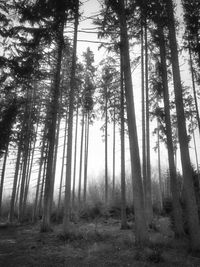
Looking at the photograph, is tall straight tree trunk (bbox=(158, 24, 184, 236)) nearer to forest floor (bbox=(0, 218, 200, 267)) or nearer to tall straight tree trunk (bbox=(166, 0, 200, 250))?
forest floor (bbox=(0, 218, 200, 267))

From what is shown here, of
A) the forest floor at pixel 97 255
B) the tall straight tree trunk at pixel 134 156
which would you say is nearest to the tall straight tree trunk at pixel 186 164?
the forest floor at pixel 97 255

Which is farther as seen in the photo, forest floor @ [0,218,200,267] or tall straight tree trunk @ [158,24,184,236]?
tall straight tree trunk @ [158,24,184,236]

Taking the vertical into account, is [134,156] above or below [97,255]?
above

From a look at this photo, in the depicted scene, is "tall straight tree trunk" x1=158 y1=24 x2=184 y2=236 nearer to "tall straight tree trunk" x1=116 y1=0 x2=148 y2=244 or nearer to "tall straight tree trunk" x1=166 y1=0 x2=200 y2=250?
"tall straight tree trunk" x1=166 y1=0 x2=200 y2=250

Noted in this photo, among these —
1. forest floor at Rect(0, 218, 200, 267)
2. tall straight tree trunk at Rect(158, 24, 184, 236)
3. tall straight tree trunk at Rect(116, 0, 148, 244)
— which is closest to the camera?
forest floor at Rect(0, 218, 200, 267)

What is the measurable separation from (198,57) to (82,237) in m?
12.6

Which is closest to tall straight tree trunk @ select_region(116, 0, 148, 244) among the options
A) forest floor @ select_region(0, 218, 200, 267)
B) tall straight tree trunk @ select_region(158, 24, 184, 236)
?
forest floor @ select_region(0, 218, 200, 267)

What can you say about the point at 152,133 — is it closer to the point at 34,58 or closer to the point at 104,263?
the point at 34,58

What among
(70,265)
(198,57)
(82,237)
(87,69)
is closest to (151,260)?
(70,265)

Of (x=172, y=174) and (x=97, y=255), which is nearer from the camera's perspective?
(x=97, y=255)

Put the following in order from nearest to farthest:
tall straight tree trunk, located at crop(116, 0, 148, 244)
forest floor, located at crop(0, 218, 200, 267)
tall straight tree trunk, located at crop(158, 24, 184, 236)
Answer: forest floor, located at crop(0, 218, 200, 267) → tall straight tree trunk, located at crop(116, 0, 148, 244) → tall straight tree trunk, located at crop(158, 24, 184, 236)

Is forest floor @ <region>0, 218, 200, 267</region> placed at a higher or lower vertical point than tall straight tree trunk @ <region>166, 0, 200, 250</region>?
lower

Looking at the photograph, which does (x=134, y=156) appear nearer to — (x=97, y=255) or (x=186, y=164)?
(x=186, y=164)

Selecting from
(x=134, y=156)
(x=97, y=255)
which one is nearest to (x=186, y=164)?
(x=134, y=156)
